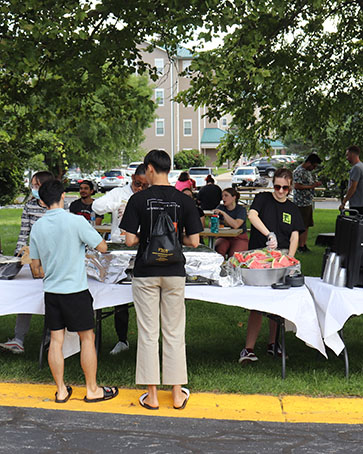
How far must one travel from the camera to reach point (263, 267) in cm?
584

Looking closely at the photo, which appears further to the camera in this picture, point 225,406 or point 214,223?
point 214,223

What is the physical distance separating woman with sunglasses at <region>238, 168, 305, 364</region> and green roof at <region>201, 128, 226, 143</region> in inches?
2895

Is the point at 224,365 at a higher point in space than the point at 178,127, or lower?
lower

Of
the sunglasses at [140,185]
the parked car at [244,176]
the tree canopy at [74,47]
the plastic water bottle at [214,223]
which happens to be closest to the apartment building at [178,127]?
the parked car at [244,176]

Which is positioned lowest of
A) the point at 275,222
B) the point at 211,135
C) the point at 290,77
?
the point at 211,135

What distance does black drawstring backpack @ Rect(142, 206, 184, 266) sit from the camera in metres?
5.12

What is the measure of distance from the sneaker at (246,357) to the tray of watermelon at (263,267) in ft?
2.93

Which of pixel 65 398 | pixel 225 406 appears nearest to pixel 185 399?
pixel 225 406

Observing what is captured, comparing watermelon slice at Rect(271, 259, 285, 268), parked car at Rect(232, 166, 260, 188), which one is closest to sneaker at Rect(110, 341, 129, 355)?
watermelon slice at Rect(271, 259, 285, 268)

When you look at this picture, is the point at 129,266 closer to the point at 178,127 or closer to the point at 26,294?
the point at 26,294

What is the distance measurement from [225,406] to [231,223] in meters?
5.47

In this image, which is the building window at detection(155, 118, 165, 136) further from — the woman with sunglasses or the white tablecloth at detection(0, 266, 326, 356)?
the white tablecloth at detection(0, 266, 326, 356)

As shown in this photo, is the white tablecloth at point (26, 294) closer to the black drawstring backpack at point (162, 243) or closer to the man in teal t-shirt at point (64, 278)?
the man in teal t-shirt at point (64, 278)

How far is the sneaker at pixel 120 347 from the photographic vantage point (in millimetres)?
6773
